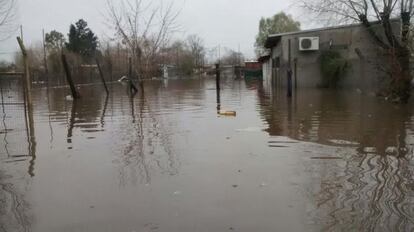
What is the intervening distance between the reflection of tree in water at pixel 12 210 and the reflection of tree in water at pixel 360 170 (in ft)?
9.73

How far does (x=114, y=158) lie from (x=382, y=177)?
13.7 feet

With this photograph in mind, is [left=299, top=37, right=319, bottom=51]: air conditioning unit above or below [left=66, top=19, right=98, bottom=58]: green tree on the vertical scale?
below

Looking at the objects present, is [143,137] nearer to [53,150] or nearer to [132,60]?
[53,150]

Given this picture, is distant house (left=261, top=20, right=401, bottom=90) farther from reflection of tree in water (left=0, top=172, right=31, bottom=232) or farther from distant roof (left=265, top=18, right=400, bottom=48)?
reflection of tree in water (left=0, top=172, right=31, bottom=232)

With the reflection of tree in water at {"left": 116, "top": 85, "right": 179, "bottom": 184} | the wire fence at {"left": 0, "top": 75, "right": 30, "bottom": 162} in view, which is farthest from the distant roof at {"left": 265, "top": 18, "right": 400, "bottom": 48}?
the wire fence at {"left": 0, "top": 75, "right": 30, "bottom": 162}

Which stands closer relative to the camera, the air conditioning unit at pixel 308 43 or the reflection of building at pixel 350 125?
the reflection of building at pixel 350 125

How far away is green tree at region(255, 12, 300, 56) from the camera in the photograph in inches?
2810

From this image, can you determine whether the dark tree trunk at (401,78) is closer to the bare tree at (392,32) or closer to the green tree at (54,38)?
the bare tree at (392,32)

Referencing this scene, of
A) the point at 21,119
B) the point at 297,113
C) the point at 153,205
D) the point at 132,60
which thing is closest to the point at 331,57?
the point at 132,60

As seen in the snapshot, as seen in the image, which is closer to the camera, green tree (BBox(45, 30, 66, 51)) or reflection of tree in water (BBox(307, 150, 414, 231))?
reflection of tree in water (BBox(307, 150, 414, 231))

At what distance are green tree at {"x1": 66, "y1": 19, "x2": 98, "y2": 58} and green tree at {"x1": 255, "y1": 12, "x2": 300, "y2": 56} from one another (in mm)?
28011

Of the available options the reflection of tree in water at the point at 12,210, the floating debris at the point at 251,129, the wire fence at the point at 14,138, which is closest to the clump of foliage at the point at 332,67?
the floating debris at the point at 251,129

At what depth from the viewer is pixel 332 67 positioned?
27188 millimetres

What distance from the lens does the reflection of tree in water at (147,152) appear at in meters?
6.64
